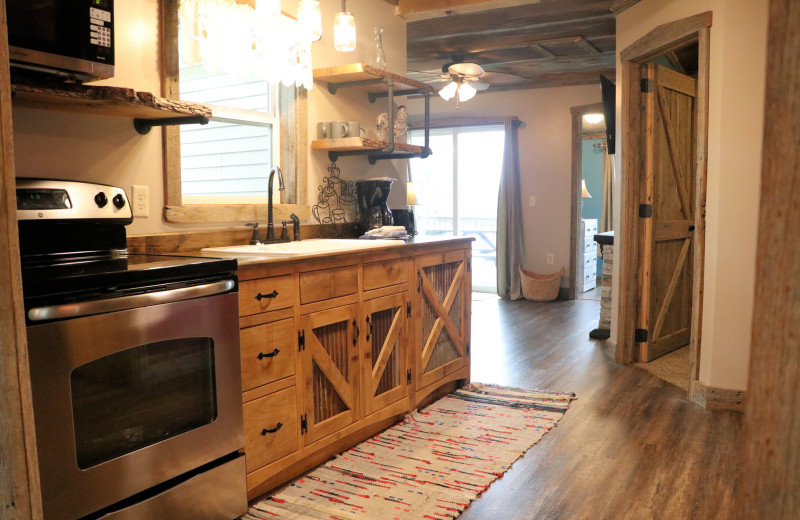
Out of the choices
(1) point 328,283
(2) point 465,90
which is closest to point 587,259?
(2) point 465,90

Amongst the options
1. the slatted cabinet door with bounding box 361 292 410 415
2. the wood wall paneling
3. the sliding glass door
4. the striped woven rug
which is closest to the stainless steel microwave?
the slatted cabinet door with bounding box 361 292 410 415

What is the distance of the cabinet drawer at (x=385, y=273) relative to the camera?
2846mm

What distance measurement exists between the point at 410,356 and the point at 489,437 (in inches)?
21.8

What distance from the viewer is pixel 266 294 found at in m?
2.27

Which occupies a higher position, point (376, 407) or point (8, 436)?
point (8, 436)

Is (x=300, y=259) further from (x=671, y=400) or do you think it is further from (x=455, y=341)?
(x=671, y=400)

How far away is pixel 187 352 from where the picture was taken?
1932mm

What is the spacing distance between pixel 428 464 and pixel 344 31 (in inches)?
86.0

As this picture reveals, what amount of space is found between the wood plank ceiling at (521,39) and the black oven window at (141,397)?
9.63ft

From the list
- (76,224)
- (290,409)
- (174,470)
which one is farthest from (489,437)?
(76,224)

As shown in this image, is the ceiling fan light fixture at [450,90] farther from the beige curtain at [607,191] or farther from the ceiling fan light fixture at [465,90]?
the beige curtain at [607,191]

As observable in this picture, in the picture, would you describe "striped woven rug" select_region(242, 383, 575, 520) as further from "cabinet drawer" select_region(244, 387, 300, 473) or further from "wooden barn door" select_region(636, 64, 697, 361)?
"wooden barn door" select_region(636, 64, 697, 361)

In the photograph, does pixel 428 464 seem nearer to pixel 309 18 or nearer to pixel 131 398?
pixel 131 398

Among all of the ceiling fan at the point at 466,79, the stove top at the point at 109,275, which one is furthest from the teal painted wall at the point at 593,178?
the stove top at the point at 109,275
